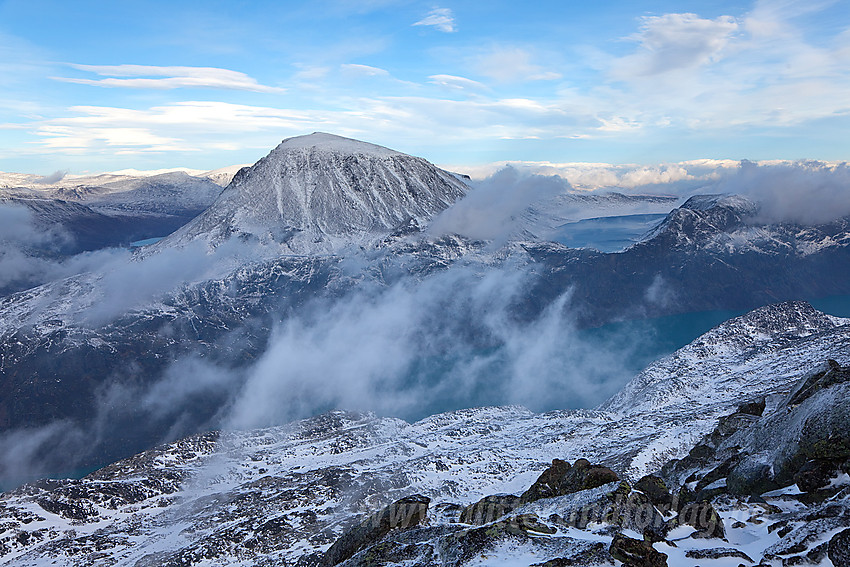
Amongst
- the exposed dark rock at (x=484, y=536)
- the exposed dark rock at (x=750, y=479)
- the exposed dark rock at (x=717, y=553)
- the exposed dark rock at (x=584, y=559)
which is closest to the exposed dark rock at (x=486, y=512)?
the exposed dark rock at (x=484, y=536)

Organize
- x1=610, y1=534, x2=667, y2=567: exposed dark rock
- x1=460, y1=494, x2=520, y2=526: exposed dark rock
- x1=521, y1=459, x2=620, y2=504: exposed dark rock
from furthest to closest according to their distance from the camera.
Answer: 1. x1=521, y1=459, x2=620, y2=504: exposed dark rock
2. x1=460, y1=494, x2=520, y2=526: exposed dark rock
3. x1=610, y1=534, x2=667, y2=567: exposed dark rock

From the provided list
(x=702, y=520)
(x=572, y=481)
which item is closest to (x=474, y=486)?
(x=572, y=481)

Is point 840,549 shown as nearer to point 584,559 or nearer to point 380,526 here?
point 584,559

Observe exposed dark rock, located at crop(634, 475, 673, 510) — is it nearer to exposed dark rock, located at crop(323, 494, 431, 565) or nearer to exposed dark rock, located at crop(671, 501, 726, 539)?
exposed dark rock, located at crop(671, 501, 726, 539)

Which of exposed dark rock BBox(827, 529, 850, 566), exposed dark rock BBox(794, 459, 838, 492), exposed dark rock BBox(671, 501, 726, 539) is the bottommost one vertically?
exposed dark rock BBox(671, 501, 726, 539)

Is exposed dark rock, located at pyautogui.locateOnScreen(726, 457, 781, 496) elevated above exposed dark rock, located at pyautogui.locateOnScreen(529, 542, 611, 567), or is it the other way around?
exposed dark rock, located at pyautogui.locateOnScreen(529, 542, 611, 567)

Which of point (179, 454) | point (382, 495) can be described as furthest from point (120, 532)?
point (382, 495)

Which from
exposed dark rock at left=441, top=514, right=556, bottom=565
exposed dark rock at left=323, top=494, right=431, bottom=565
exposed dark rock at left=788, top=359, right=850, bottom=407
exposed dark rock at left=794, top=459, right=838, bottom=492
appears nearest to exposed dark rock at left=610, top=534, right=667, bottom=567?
exposed dark rock at left=441, top=514, right=556, bottom=565
